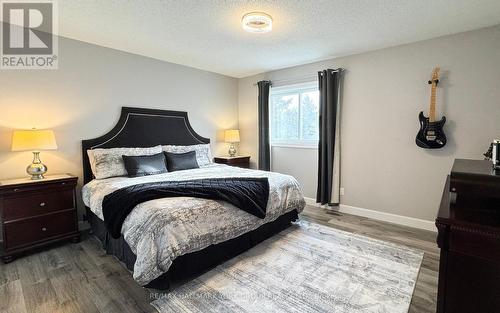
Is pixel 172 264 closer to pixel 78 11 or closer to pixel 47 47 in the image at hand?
pixel 78 11

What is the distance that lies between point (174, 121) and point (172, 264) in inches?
108

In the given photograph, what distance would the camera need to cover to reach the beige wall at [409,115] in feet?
9.11

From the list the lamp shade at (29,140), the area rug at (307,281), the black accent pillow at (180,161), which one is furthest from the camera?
the black accent pillow at (180,161)

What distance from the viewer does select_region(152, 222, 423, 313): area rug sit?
176cm

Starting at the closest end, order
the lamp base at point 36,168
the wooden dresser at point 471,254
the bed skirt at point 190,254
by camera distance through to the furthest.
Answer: the wooden dresser at point 471,254, the bed skirt at point 190,254, the lamp base at point 36,168

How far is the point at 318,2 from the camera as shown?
7.30ft

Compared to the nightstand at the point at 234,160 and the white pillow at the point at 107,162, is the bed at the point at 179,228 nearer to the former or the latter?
the white pillow at the point at 107,162

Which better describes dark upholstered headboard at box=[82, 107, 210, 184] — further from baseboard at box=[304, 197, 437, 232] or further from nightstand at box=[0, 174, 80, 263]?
baseboard at box=[304, 197, 437, 232]

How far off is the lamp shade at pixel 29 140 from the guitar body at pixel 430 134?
4.39 m

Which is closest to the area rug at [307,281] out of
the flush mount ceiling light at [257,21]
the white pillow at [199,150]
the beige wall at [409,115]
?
the beige wall at [409,115]

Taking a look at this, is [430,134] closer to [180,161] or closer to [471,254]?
[471,254]

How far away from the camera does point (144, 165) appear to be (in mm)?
3223

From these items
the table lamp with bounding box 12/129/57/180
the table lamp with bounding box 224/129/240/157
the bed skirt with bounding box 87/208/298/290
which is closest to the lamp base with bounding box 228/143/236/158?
the table lamp with bounding box 224/129/240/157

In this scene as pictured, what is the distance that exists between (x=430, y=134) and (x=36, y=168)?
4.61m
